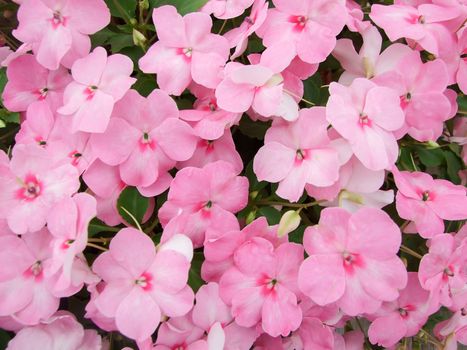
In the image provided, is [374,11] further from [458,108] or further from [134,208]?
[134,208]

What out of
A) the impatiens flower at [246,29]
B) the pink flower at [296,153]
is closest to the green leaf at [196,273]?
the pink flower at [296,153]

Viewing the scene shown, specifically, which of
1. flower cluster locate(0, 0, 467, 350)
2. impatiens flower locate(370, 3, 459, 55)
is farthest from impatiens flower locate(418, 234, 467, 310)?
impatiens flower locate(370, 3, 459, 55)

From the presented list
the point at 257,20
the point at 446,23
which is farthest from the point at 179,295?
the point at 446,23

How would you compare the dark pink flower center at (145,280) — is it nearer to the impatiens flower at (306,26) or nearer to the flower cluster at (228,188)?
the flower cluster at (228,188)

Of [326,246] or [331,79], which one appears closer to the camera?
[326,246]

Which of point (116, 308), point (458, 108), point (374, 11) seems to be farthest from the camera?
point (458, 108)

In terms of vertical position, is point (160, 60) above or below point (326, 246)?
above

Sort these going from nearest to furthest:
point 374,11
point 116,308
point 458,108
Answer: point 116,308 < point 374,11 < point 458,108
